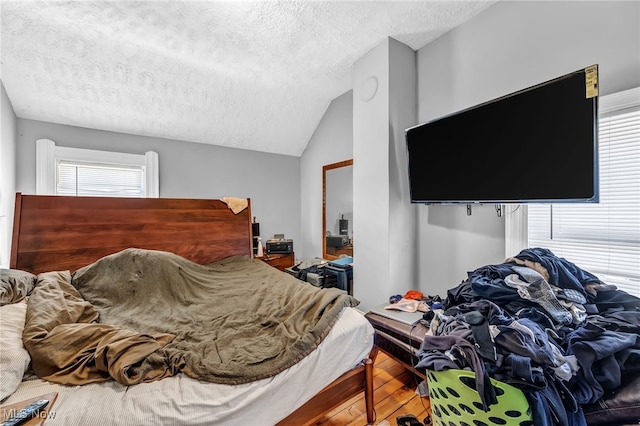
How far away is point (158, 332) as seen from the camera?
1.32 m

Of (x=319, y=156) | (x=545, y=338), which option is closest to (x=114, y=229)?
(x=319, y=156)

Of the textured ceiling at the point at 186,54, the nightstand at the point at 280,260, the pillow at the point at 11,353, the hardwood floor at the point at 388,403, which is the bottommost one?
the hardwood floor at the point at 388,403

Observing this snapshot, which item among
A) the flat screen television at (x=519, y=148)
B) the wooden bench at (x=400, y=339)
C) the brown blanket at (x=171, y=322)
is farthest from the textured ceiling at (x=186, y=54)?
the wooden bench at (x=400, y=339)

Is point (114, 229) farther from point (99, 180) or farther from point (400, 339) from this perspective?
point (400, 339)

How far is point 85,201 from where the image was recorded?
2.18 m

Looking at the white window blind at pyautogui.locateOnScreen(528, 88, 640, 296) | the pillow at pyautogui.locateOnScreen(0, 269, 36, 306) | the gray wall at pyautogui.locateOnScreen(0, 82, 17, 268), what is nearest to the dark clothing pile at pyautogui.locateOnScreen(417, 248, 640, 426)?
the white window blind at pyautogui.locateOnScreen(528, 88, 640, 296)

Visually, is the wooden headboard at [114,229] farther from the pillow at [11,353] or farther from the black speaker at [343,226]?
the black speaker at [343,226]

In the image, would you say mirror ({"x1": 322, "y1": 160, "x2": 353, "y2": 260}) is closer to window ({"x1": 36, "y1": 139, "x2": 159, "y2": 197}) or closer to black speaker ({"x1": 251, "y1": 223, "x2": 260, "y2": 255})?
black speaker ({"x1": 251, "y1": 223, "x2": 260, "y2": 255})

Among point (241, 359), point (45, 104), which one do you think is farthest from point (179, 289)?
point (45, 104)

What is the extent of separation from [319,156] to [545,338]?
333cm

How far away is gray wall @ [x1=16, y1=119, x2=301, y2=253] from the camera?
8.64ft

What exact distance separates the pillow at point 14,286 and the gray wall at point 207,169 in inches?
69.5

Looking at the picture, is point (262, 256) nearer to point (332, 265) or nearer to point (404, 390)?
point (332, 265)

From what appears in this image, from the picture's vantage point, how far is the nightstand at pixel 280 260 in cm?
348
